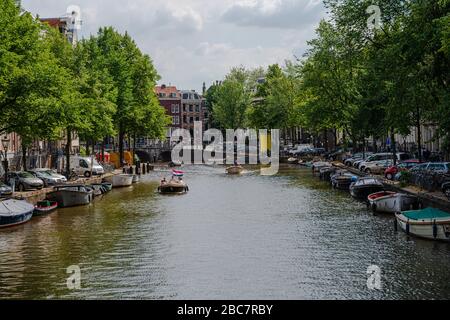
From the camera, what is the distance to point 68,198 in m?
47.9

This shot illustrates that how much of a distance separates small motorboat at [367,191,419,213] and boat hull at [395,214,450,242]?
22.1ft

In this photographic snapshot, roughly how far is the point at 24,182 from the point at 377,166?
103ft

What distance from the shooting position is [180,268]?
26.6 metres

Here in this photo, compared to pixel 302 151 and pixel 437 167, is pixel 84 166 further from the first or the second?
pixel 302 151

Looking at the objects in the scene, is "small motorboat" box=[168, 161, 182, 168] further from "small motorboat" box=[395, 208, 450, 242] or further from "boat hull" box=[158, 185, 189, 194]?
"small motorboat" box=[395, 208, 450, 242]

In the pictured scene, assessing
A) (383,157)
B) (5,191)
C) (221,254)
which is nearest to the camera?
(221,254)

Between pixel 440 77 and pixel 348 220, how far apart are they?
937cm

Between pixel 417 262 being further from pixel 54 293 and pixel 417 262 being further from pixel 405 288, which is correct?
pixel 54 293

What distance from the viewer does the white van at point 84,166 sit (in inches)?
2682

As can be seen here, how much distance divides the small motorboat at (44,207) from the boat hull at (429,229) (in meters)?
22.2

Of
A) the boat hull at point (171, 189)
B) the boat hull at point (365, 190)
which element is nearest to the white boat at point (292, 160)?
the boat hull at point (171, 189)

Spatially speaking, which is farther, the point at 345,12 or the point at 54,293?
the point at 345,12

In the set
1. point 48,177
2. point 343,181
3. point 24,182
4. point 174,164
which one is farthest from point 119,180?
point 174,164

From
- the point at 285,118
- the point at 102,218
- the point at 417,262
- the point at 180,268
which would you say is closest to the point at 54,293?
the point at 180,268
